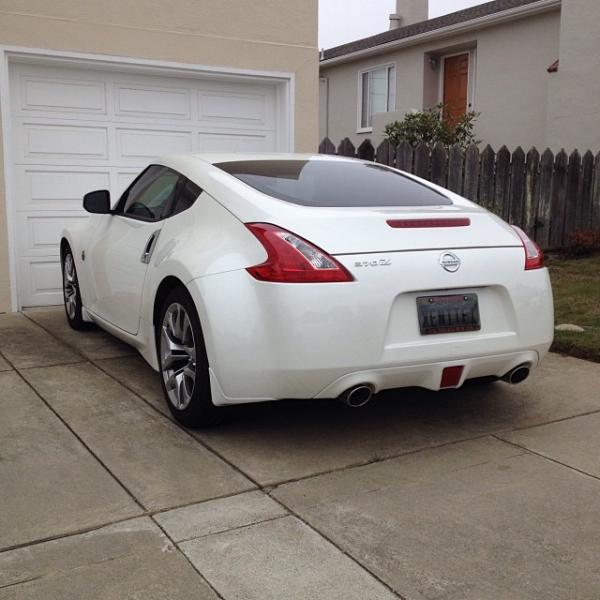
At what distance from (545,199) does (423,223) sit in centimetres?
803

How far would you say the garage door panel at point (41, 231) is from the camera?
7645mm

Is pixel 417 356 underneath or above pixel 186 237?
underneath

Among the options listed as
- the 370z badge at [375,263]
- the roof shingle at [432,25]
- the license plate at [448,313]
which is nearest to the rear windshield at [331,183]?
the 370z badge at [375,263]

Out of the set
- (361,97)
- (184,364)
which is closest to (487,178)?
(184,364)

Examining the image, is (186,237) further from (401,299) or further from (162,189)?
(401,299)

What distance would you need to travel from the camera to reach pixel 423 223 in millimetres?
3828

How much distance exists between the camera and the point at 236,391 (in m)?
3.66

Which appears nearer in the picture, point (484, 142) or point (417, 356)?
point (417, 356)

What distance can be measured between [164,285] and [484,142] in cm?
1429

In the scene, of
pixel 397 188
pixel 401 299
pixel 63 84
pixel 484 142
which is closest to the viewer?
pixel 401 299

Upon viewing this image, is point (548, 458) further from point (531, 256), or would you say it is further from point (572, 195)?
point (572, 195)

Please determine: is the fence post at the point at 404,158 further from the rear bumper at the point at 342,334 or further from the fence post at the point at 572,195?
the rear bumper at the point at 342,334

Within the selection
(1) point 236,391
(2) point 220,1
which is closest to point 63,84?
(2) point 220,1

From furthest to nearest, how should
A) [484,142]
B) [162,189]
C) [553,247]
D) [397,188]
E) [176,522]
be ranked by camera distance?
1. [484,142]
2. [553,247]
3. [162,189]
4. [397,188]
5. [176,522]
